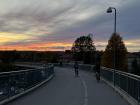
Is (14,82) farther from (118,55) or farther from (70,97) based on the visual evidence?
(118,55)

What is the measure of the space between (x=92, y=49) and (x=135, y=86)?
10715 centimetres

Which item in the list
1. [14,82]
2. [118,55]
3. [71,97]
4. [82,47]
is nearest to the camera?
→ [14,82]

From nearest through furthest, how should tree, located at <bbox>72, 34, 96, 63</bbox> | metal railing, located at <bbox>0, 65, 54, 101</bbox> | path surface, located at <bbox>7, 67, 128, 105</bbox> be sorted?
metal railing, located at <bbox>0, 65, 54, 101</bbox> → path surface, located at <bbox>7, 67, 128, 105</bbox> → tree, located at <bbox>72, 34, 96, 63</bbox>

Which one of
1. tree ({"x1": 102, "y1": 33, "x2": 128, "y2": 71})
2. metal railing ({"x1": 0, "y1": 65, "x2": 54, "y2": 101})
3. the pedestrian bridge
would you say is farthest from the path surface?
tree ({"x1": 102, "y1": 33, "x2": 128, "y2": 71})

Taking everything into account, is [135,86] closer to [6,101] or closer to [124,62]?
[6,101]

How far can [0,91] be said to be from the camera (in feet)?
53.7

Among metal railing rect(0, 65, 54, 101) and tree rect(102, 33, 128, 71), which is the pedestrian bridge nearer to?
metal railing rect(0, 65, 54, 101)

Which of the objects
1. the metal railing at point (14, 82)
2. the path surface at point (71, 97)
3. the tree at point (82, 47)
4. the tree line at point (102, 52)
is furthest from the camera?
the tree at point (82, 47)

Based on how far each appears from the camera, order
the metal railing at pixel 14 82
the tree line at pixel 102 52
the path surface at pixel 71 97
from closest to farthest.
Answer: the metal railing at pixel 14 82 → the path surface at pixel 71 97 → the tree line at pixel 102 52

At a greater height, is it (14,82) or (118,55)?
(118,55)

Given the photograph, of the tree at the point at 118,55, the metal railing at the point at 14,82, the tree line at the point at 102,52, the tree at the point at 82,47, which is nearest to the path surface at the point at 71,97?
the metal railing at the point at 14,82

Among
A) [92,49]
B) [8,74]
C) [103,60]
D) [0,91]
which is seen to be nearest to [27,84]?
[8,74]

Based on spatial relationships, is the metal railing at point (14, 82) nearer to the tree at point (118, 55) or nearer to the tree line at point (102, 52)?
the tree line at point (102, 52)

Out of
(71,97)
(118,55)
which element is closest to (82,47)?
(118,55)
